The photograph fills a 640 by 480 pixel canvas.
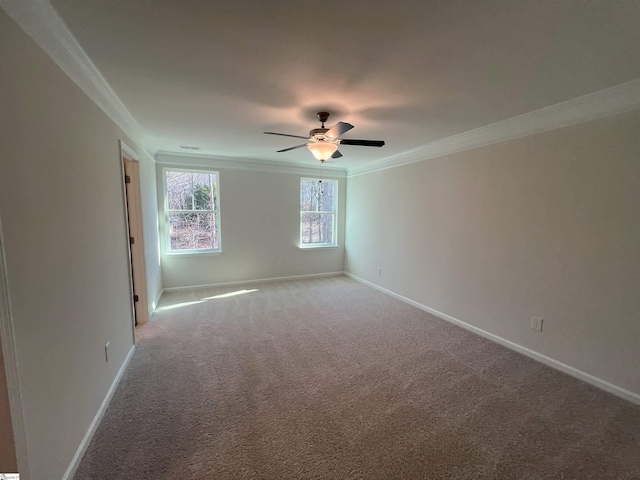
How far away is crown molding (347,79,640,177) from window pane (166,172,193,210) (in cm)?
391

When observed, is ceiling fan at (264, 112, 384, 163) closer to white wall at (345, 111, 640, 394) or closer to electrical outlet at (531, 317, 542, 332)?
white wall at (345, 111, 640, 394)

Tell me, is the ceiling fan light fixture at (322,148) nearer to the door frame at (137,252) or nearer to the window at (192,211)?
the door frame at (137,252)

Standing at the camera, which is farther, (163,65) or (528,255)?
(528,255)

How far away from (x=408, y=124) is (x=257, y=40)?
1902 mm

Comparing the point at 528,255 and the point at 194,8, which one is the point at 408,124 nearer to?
the point at 528,255

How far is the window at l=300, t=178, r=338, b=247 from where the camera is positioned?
18.8 ft

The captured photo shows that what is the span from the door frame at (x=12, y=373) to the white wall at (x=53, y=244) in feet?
0.13

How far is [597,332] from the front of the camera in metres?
2.31

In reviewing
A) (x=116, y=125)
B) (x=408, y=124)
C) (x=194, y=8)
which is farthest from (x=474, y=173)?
(x=116, y=125)

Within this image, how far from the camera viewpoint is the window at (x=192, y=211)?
4.70 m

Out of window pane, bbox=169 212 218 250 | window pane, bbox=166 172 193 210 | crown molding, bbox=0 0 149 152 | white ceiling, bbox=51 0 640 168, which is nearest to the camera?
crown molding, bbox=0 0 149 152

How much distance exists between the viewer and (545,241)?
263 cm

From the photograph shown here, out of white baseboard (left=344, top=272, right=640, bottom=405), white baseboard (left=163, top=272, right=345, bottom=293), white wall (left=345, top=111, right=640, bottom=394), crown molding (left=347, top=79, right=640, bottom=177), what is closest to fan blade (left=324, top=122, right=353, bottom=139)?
crown molding (left=347, top=79, right=640, bottom=177)

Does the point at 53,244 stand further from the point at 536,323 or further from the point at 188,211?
the point at 536,323
